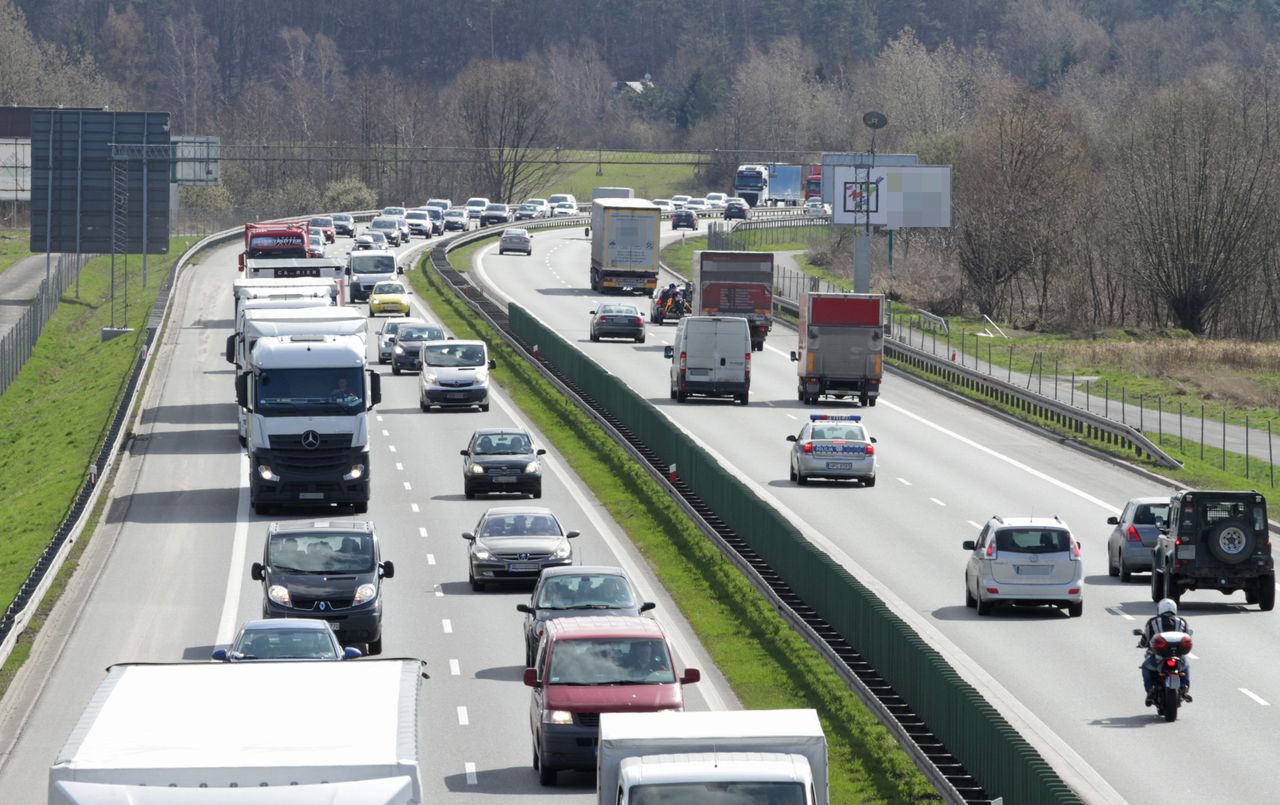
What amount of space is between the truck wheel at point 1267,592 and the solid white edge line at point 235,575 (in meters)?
15.3

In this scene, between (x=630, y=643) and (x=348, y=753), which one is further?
(x=630, y=643)

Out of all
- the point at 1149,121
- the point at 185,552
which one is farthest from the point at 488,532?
the point at 1149,121

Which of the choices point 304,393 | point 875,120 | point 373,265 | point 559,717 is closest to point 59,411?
point 373,265

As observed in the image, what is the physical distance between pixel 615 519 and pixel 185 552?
8.50m

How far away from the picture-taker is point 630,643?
21531mm

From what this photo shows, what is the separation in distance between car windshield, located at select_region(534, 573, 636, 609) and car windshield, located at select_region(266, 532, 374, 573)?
9.66 ft

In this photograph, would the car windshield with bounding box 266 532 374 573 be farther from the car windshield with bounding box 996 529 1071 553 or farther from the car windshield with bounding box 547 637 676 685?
the car windshield with bounding box 996 529 1071 553

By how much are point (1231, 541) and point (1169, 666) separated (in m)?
7.54

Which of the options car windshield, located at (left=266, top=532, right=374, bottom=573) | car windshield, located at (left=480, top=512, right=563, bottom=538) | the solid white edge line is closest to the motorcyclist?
car windshield, located at (left=266, top=532, right=374, bottom=573)

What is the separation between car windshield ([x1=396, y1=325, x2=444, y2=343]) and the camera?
6444 cm

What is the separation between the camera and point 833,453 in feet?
148

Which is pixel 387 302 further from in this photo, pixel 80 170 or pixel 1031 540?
pixel 1031 540

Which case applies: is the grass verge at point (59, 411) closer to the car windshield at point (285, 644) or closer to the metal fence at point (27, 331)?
the metal fence at point (27, 331)

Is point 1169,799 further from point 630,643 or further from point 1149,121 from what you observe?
point 1149,121
